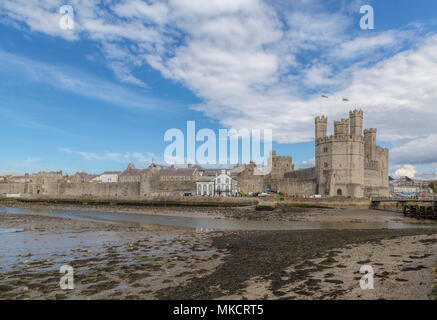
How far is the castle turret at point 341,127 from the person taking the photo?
4291 centimetres

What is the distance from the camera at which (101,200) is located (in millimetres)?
52562

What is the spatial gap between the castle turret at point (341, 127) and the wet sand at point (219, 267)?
32.9 m

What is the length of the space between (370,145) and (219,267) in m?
47.3

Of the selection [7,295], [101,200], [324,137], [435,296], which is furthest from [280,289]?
[101,200]

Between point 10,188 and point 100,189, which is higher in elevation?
point 100,189

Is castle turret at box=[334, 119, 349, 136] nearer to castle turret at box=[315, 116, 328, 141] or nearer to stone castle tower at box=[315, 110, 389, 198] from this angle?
stone castle tower at box=[315, 110, 389, 198]

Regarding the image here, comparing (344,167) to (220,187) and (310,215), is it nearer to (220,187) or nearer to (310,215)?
(310,215)

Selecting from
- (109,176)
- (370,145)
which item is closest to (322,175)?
(370,145)

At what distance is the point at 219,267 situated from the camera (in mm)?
8773

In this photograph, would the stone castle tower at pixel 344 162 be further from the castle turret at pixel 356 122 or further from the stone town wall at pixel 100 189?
the stone town wall at pixel 100 189

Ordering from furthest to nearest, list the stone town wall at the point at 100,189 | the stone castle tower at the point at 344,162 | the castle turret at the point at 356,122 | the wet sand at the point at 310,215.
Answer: the stone town wall at the point at 100,189, the castle turret at the point at 356,122, the stone castle tower at the point at 344,162, the wet sand at the point at 310,215

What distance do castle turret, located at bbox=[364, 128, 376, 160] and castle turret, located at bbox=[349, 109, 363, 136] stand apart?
5.84 metres

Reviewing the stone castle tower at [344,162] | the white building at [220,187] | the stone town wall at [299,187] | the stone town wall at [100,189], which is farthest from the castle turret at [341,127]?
the stone town wall at [100,189]
